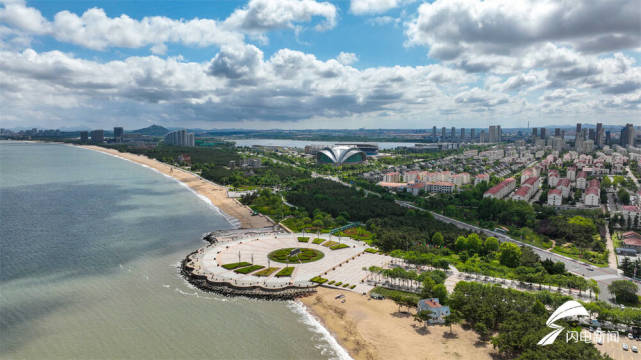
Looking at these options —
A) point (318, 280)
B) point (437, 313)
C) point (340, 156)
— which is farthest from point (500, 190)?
point (340, 156)

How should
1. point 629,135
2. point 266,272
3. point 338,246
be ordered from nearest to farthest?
point 266,272 < point 338,246 < point 629,135

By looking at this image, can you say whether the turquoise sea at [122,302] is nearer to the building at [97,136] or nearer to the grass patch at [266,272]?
the grass patch at [266,272]

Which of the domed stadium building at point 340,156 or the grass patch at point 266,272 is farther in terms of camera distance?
the domed stadium building at point 340,156

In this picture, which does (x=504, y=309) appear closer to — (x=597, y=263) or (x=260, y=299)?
(x=260, y=299)

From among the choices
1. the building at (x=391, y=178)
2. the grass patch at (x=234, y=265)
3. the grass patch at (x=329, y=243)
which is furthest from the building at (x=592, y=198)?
the grass patch at (x=234, y=265)

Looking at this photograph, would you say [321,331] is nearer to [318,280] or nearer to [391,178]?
[318,280]

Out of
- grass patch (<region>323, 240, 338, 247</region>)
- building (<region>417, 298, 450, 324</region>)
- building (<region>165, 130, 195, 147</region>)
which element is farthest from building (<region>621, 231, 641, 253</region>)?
building (<region>165, 130, 195, 147</region>)
